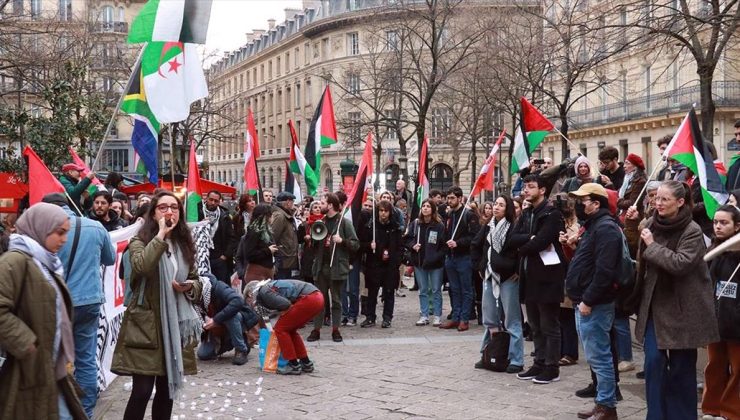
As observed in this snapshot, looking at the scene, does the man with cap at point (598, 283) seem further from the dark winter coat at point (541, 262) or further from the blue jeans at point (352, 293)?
the blue jeans at point (352, 293)

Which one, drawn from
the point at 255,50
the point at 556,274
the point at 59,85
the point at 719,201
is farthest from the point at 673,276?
the point at 255,50

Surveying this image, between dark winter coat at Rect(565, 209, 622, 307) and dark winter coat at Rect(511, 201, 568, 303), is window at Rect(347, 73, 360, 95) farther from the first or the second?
dark winter coat at Rect(565, 209, 622, 307)

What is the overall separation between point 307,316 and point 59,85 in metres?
13.3

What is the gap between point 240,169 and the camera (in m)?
97.6

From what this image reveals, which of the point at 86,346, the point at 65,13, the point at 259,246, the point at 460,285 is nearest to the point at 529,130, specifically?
the point at 460,285

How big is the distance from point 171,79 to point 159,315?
4.11m

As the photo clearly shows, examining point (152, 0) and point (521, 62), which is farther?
point (521, 62)

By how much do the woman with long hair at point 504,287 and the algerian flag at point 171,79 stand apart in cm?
370

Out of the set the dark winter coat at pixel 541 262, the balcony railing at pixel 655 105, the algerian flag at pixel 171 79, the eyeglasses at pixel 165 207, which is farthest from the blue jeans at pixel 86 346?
the balcony railing at pixel 655 105

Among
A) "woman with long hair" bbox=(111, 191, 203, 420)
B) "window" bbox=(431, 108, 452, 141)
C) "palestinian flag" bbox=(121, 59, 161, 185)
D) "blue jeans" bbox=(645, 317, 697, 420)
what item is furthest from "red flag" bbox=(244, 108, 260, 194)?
"window" bbox=(431, 108, 452, 141)

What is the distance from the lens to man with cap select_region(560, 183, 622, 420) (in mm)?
6852

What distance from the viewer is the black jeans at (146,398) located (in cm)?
588

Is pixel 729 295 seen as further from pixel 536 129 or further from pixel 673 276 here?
pixel 536 129

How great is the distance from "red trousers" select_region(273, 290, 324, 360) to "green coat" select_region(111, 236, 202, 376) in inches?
139
